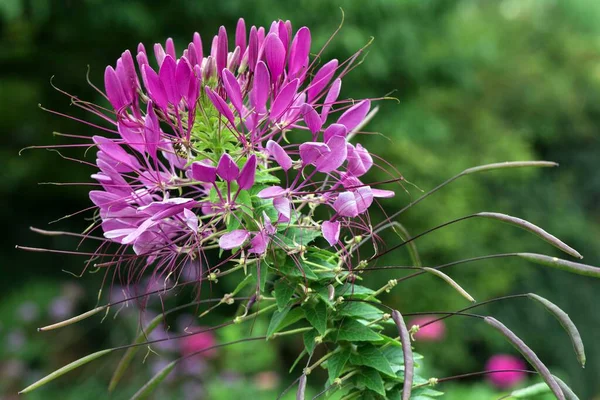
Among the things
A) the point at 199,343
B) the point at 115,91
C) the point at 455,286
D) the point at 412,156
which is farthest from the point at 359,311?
the point at 412,156

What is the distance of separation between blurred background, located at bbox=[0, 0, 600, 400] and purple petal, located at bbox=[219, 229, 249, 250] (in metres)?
3.36

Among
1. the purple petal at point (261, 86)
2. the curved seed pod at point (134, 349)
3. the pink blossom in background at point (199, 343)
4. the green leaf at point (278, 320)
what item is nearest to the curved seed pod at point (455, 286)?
the green leaf at point (278, 320)

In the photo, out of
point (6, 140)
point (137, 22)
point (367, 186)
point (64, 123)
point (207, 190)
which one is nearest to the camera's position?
point (367, 186)

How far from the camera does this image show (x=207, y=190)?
1291 millimetres

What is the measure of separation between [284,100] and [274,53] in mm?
83

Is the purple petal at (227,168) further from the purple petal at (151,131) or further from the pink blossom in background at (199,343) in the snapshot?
the pink blossom in background at (199,343)

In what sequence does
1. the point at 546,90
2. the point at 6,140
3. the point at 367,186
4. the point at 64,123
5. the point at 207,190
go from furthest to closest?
the point at 546,90, the point at 6,140, the point at 64,123, the point at 207,190, the point at 367,186

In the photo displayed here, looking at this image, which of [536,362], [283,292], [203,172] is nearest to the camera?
[536,362]

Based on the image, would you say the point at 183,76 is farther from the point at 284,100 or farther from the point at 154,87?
the point at 284,100

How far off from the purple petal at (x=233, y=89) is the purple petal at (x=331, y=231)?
242 millimetres

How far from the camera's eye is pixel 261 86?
3.77 ft

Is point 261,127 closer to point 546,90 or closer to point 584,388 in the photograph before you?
point 584,388

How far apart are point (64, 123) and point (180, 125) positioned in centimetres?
747

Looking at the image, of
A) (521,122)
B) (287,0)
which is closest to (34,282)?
(287,0)
